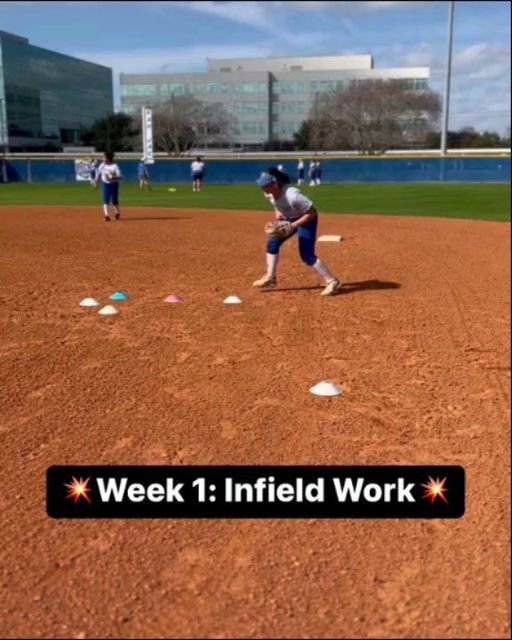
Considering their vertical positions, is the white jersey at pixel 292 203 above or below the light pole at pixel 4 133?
below

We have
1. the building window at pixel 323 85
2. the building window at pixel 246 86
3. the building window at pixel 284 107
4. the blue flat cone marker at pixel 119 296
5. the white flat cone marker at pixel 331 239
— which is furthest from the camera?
the building window at pixel 284 107

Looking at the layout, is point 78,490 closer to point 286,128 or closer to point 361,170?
point 361,170

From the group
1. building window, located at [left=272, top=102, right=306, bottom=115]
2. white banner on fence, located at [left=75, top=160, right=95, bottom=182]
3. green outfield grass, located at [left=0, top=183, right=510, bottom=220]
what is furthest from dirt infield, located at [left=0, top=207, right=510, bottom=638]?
building window, located at [left=272, top=102, right=306, bottom=115]

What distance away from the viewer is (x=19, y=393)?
168 inches

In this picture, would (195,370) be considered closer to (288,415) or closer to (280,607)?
(288,415)

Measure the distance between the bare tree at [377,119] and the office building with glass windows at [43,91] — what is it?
40.5m

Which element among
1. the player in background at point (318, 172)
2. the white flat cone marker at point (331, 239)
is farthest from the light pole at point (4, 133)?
the player in background at point (318, 172)

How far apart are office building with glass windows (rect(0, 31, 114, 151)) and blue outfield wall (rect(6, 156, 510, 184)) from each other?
3188 centimetres

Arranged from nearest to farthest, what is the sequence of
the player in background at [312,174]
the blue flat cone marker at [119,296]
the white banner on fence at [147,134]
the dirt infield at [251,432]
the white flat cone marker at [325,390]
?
the dirt infield at [251,432], the white flat cone marker at [325,390], the blue flat cone marker at [119,296], the white banner on fence at [147,134], the player in background at [312,174]

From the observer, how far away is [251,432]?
3629mm

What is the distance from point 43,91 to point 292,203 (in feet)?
11.2

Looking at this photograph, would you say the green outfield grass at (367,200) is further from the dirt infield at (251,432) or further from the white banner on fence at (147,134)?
the dirt infield at (251,432)

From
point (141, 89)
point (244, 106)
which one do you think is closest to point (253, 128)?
point (244, 106)

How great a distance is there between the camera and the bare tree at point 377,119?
148 ft
